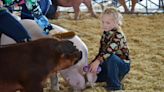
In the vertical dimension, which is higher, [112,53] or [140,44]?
[112,53]

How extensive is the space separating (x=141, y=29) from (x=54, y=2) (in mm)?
→ 1706

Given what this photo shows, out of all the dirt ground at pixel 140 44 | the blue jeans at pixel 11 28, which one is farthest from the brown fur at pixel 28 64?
the dirt ground at pixel 140 44

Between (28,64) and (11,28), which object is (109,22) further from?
(28,64)

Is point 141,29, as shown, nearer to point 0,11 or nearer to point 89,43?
point 89,43

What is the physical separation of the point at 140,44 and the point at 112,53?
1.78m

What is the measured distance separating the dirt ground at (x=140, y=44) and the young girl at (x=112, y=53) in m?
0.15

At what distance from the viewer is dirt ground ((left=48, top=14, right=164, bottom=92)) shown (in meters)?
3.04

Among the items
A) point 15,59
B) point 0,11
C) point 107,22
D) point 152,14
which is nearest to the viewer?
point 15,59

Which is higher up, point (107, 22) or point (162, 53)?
point (107, 22)

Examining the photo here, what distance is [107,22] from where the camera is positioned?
281 centimetres

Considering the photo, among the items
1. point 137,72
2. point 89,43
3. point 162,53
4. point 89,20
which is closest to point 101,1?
point 89,20

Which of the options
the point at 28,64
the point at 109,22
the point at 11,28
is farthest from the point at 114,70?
the point at 28,64

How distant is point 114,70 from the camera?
9.05 feet

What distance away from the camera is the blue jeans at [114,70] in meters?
2.75
